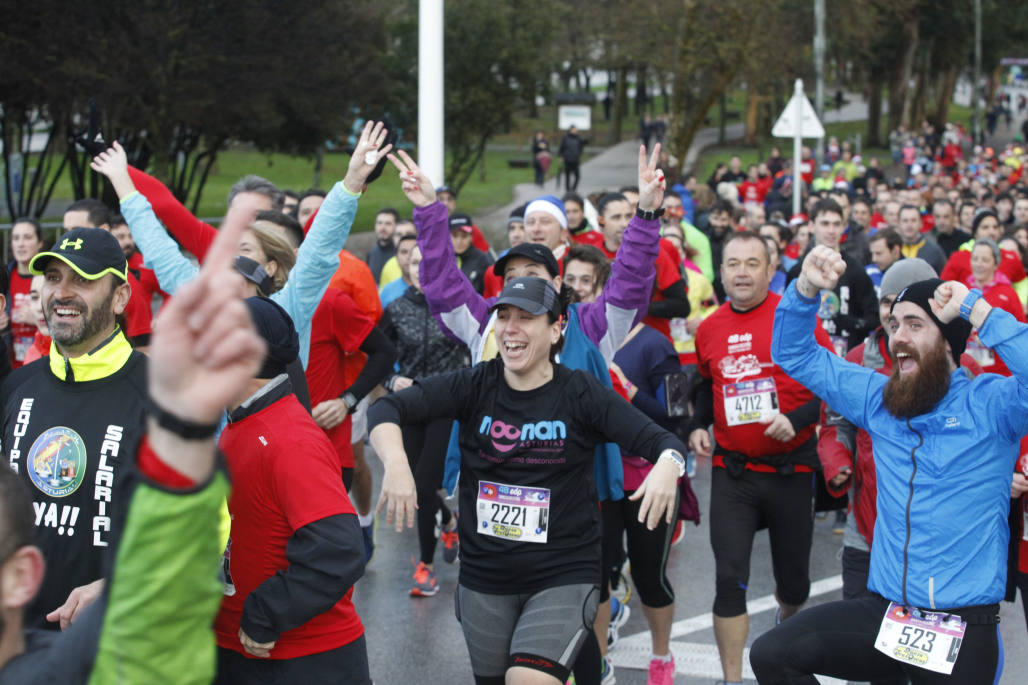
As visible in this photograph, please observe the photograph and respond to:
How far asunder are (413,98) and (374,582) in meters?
18.8

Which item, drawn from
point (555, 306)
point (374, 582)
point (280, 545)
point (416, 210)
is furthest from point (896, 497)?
point (374, 582)

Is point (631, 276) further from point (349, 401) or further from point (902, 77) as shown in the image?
point (902, 77)

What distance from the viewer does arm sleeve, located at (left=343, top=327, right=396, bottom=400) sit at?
6.21 m

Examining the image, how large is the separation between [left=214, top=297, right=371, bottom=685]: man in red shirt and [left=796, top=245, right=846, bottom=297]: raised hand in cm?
200

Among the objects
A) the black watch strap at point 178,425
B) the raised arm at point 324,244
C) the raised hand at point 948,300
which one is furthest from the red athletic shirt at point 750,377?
the black watch strap at point 178,425

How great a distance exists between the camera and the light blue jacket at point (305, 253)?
15.9 ft

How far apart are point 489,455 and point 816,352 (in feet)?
4.52

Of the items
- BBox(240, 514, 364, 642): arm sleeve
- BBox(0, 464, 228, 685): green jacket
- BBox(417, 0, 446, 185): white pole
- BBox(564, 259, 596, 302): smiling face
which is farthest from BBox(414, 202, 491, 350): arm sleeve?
BBox(417, 0, 446, 185): white pole

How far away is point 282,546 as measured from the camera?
3418mm

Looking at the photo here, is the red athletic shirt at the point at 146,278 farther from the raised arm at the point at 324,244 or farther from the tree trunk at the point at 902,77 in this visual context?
the tree trunk at the point at 902,77

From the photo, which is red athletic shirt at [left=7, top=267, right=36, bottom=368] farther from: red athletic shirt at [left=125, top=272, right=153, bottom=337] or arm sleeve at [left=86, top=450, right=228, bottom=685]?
arm sleeve at [left=86, top=450, right=228, bottom=685]

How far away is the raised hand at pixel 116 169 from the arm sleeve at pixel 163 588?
3.68 m

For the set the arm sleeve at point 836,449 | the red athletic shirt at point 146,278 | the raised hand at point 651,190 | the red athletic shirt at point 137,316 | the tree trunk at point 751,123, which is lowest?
the arm sleeve at point 836,449

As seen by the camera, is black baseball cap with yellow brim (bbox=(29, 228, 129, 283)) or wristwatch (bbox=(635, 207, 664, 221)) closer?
black baseball cap with yellow brim (bbox=(29, 228, 129, 283))
